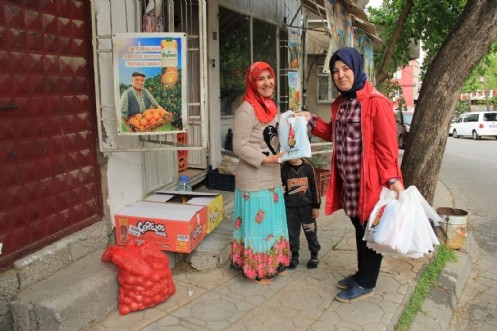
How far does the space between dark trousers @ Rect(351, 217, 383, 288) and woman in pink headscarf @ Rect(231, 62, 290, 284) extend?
61 centimetres

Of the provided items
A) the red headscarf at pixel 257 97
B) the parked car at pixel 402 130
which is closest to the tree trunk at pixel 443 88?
the parked car at pixel 402 130

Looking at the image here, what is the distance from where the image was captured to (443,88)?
451cm

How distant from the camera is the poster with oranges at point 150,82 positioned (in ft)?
10.9

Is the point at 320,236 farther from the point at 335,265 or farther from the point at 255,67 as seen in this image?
the point at 255,67

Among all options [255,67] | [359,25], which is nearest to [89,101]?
[255,67]

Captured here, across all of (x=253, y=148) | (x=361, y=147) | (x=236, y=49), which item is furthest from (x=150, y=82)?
(x=236, y=49)

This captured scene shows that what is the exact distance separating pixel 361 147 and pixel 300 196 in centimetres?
83

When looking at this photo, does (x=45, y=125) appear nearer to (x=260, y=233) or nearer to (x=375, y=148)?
(x=260, y=233)

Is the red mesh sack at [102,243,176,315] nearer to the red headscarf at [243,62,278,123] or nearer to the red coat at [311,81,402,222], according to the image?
the red headscarf at [243,62,278,123]

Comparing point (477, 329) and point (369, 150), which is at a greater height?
point (369, 150)

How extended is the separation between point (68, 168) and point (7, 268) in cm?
82

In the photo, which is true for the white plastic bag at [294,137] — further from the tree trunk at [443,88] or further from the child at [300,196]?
the tree trunk at [443,88]

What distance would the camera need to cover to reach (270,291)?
3.57 metres

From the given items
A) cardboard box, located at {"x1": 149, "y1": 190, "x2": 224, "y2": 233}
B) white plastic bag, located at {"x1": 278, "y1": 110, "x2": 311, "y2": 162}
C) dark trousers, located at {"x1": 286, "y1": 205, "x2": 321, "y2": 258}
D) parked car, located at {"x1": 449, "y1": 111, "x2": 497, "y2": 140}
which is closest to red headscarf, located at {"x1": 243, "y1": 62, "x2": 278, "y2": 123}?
white plastic bag, located at {"x1": 278, "y1": 110, "x2": 311, "y2": 162}
